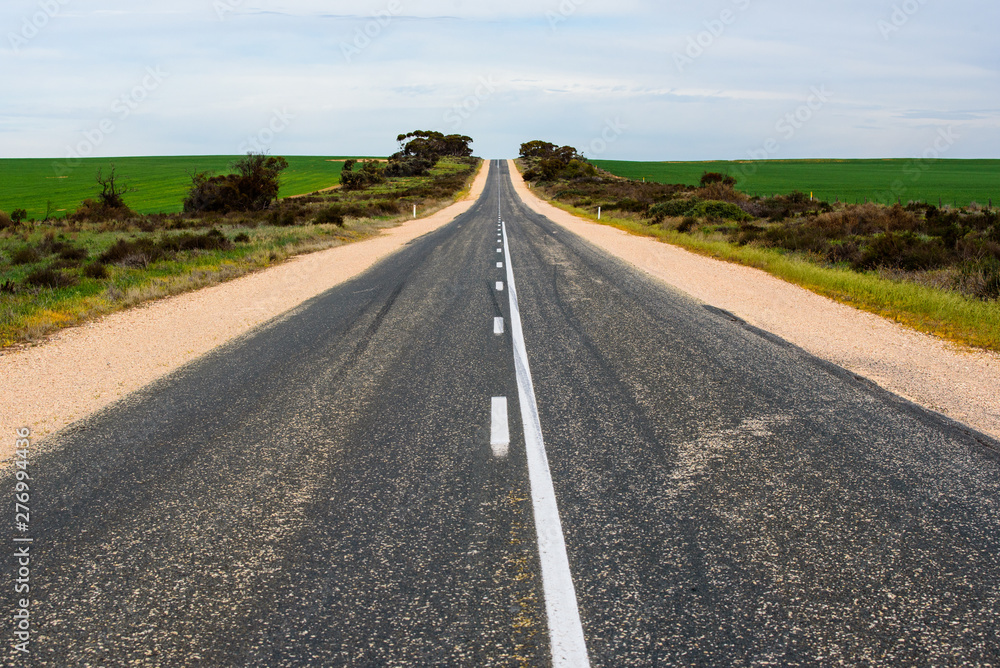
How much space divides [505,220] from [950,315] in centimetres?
2665

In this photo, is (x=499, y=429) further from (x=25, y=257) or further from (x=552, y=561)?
(x=25, y=257)

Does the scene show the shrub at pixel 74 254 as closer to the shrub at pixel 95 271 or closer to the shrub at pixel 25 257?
the shrub at pixel 25 257

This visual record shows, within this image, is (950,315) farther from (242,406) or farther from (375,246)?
(375,246)

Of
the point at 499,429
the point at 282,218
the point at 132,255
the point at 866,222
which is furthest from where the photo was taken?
the point at 282,218

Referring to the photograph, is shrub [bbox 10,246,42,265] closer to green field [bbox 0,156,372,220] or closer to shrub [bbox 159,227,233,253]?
shrub [bbox 159,227,233,253]

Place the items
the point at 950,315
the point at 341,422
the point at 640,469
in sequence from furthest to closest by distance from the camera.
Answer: the point at 950,315, the point at 341,422, the point at 640,469

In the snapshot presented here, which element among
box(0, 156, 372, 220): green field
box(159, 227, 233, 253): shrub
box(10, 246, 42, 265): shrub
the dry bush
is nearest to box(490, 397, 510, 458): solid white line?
box(159, 227, 233, 253): shrub

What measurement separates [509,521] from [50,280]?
43.2 ft

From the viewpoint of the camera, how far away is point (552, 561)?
10.4ft

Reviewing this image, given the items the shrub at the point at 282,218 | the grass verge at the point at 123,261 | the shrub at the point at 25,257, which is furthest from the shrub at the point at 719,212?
the shrub at the point at 25,257

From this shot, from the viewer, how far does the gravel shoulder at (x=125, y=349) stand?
5.92 metres

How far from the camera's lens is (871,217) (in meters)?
23.3

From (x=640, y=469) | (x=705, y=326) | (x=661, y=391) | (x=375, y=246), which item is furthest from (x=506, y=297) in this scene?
(x=375, y=246)

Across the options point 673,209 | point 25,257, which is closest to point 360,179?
point 673,209
